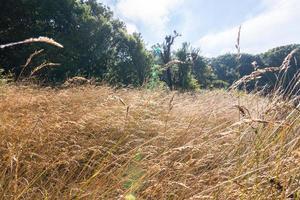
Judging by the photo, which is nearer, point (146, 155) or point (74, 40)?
point (146, 155)

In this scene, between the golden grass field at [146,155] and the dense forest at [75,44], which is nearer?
the golden grass field at [146,155]

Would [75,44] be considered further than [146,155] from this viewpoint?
Yes

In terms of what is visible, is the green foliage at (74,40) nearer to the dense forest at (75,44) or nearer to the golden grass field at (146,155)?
the dense forest at (75,44)

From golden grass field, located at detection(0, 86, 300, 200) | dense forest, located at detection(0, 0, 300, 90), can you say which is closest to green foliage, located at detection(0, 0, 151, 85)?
dense forest, located at detection(0, 0, 300, 90)

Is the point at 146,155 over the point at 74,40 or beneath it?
beneath

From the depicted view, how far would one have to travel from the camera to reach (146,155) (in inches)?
74.4

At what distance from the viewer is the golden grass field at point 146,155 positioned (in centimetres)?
130

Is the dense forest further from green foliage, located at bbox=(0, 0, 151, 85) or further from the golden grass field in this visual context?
the golden grass field

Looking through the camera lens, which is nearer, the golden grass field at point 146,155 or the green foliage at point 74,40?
the golden grass field at point 146,155

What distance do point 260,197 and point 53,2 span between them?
19.7m

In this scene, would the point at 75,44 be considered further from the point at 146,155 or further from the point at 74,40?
the point at 146,155

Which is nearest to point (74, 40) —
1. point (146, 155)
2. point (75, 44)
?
point (75, 44)

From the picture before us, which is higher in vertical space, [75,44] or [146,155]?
[75,44]

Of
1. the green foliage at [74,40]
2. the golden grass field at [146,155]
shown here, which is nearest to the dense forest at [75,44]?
the green foliage at [74,40]
